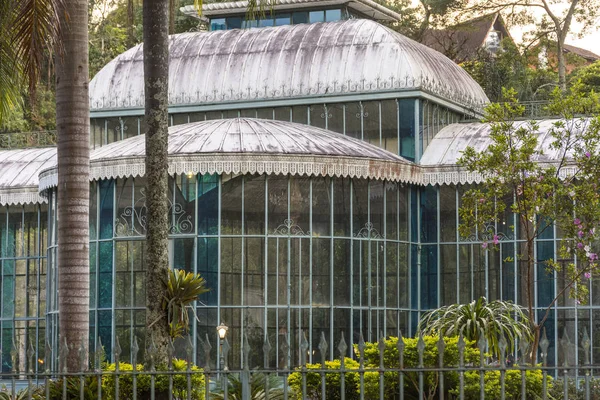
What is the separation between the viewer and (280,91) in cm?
2948

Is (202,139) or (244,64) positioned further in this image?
(244,64)

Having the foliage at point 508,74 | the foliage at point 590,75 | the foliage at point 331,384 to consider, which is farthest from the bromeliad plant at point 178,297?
the foliage at point 590,75

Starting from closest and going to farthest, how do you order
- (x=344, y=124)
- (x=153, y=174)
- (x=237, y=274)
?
(x=153, y=174) < (x=237, y=274) < (x=344, y=124)

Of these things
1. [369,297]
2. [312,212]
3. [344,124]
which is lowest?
[369,297]

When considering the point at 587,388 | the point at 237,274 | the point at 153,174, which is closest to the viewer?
the point at 587,388

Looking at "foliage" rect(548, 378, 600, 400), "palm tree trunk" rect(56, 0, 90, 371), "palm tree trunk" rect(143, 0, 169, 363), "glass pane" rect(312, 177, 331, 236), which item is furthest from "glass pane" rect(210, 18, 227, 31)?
"palm tree trunk" rect(143, 0, 169, 363)

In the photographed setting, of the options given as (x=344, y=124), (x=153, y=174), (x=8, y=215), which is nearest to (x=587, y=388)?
(x=153, y=174)

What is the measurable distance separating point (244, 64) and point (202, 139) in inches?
206

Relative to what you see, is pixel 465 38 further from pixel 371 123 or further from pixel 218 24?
pixel 371 123

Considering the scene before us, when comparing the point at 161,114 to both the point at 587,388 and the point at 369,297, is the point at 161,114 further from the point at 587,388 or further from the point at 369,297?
the point at 369,297

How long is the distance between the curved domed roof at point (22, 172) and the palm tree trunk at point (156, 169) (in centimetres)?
1546

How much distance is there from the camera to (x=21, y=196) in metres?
29.8

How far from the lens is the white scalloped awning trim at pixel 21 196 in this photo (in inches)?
1168

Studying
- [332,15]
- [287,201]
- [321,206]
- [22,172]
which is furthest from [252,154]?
[332,15]
